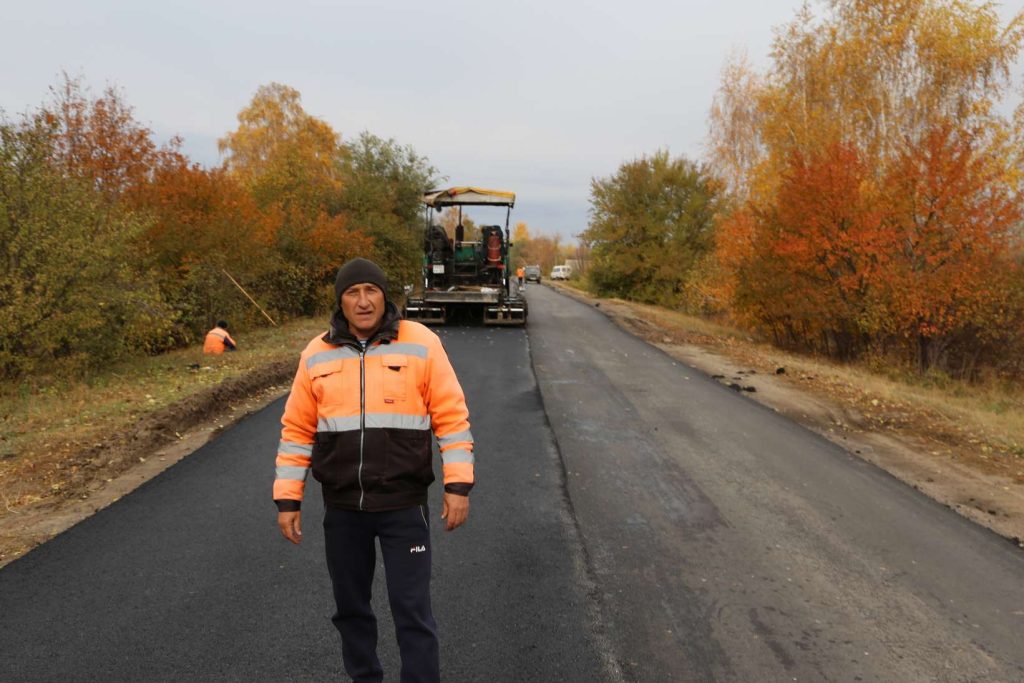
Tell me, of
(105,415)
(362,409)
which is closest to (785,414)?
(362,409)

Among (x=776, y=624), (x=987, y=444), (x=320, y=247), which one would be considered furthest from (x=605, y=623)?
(x=320, y=247)

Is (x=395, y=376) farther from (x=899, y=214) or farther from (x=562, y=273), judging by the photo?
(x=562, y=273)

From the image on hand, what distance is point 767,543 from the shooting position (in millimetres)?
4766

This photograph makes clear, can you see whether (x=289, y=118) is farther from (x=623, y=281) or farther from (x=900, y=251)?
(x=900, y=251)

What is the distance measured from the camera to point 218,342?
524 inches

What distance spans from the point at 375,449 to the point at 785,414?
820 centimetres

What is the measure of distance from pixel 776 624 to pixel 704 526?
143cm

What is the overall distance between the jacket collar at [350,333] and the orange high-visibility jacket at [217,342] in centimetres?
1171

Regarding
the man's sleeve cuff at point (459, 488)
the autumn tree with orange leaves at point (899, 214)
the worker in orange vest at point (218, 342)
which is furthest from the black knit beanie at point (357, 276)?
the autumn tree with orange leaves at point (899, 214)

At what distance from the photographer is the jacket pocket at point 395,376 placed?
2600 mm

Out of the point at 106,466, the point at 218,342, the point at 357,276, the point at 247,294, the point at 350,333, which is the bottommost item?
the point at 106,466

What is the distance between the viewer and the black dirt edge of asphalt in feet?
10.4

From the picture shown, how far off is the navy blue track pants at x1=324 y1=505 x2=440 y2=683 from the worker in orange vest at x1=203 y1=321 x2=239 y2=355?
11533mm

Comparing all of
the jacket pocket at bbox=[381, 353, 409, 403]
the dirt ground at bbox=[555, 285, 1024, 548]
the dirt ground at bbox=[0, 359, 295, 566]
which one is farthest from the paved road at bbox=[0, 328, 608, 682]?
the dirt ground at bbox=[555, 285, 1024, 548]
